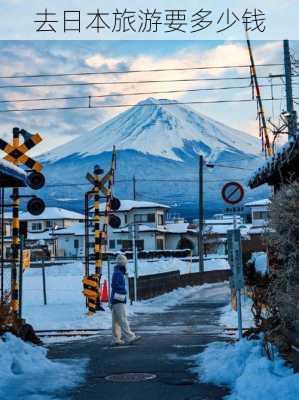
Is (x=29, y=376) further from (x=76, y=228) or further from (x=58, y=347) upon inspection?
(x=76, y=228)

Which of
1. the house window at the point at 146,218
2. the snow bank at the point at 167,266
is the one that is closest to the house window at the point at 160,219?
the house window at the point at 146,218

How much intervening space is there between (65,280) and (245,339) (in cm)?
2802

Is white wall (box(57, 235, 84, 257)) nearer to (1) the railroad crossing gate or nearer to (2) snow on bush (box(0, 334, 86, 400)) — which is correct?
(1) the railroad crossing gate

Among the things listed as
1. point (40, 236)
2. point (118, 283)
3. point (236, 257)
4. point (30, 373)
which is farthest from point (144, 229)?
point (30, 373)

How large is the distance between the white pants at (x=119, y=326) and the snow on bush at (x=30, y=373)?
1.90m

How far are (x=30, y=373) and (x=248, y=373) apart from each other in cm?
331

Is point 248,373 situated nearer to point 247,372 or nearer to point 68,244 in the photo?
point 247,372

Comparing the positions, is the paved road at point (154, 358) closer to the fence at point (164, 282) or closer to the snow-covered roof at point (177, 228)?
the fence at point (164, 282)

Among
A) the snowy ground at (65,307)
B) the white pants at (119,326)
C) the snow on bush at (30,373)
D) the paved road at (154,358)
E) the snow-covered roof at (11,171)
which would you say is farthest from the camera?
the snowy ground at (65,307)

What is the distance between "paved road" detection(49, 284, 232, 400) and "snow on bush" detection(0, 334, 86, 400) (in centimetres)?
30

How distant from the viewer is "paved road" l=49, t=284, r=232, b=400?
834cm

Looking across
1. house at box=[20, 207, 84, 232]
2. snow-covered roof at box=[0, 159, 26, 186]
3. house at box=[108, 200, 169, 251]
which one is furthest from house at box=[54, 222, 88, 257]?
snow-covered roof at box=[0, 159, 26, 186]

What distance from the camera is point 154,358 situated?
11.0m

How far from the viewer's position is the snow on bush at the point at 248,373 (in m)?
7.07
